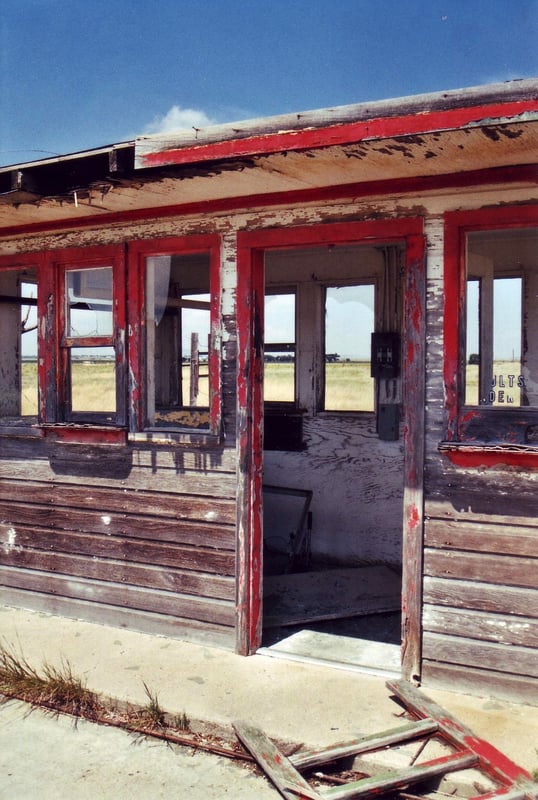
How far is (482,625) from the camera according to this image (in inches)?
165

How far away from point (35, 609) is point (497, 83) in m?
5.03

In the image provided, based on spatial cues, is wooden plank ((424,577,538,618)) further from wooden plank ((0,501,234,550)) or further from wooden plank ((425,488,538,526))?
wooden plank ((0,501,234,550))

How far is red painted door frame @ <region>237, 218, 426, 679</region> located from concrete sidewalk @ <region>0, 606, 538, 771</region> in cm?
33

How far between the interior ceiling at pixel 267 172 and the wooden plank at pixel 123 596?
2811 millimetres

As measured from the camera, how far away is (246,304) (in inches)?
190

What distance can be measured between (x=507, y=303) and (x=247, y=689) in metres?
4.54

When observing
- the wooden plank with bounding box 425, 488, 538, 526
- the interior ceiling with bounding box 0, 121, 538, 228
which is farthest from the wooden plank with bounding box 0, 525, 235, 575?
the interior ceiling with bounding box 0, 121, 538, 228

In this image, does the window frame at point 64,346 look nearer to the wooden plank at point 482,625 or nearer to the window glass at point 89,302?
the window glass at point 89,302

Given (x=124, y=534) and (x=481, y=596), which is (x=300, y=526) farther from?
(x=481, y=596)

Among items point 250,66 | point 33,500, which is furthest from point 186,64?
point 33,500

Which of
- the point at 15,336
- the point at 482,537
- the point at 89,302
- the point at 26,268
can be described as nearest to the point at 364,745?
the point at 482,537

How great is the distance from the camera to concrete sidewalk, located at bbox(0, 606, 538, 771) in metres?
3.84

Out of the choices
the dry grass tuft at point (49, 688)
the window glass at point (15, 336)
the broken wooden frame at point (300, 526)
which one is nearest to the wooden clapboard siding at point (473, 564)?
the dry grass tuft at point (49, 688)

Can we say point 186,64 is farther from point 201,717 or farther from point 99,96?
point 201,717
